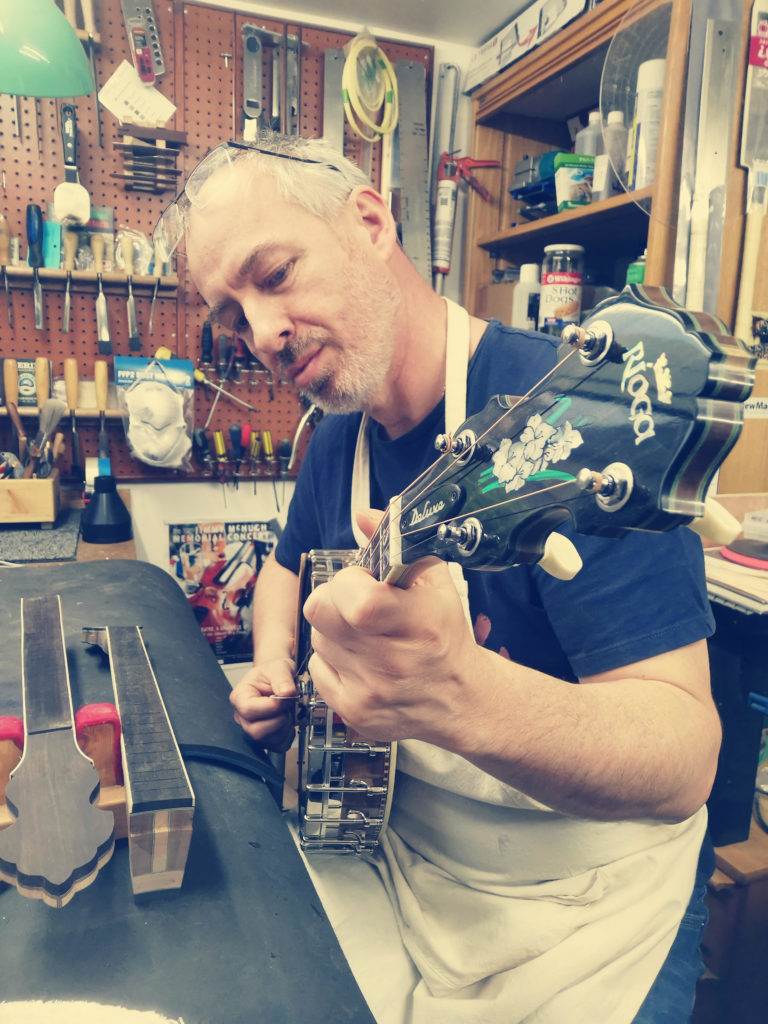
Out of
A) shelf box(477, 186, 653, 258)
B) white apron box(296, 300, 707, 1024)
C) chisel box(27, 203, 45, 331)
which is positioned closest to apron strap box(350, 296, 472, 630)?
white apron box(296, 300, 707, 1024)

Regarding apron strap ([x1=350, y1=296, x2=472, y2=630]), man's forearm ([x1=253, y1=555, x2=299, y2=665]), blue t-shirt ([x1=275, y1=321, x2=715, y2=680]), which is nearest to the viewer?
blue t-shirt ([x1=275, y1=321, x2=715, y2=680])

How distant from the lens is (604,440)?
0.38 meters

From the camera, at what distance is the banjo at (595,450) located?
325mm

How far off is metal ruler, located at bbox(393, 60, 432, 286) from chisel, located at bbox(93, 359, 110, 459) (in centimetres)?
105

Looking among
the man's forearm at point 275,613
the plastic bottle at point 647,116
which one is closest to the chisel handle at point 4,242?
the man's forearm at point 275,613

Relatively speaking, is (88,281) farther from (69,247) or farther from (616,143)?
(616,143)

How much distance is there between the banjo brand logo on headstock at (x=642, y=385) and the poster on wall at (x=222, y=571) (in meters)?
2.10

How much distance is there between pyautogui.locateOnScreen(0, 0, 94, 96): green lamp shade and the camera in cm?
126

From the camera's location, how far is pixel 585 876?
0.75 meters

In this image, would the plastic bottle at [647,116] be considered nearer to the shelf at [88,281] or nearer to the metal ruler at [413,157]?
the metal ruler at [413,157]

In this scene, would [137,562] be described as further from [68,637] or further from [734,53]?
[734,53]

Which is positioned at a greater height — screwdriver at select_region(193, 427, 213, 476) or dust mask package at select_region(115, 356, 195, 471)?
dust mask package at select_region(115, 356, 195, 471)

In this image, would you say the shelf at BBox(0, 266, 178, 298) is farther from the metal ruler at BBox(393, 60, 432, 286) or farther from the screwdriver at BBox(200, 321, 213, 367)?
the metal ruler at BBox(393, 60, 432, 286)

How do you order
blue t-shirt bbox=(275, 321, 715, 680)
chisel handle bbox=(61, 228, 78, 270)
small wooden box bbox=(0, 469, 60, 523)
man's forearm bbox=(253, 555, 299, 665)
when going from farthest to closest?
chisel handle bbox=(61, 228, 78, 270) → small wooden box bbox=(0, 469, 60, 523) → man's forearm bbox=(253, 555, 299, 665) → blue t-shirt bbox=(275, 321, 715, 680)
